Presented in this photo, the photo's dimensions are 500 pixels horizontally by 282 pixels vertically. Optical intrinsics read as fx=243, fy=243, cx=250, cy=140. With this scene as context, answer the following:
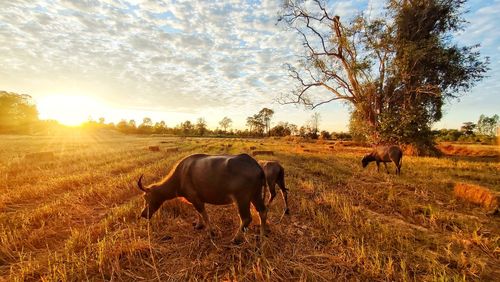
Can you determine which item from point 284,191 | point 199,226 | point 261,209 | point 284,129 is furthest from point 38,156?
point 284,129

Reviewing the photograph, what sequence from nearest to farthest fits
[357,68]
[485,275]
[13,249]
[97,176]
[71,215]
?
[485,275], [13,249], [71,215], [97,176], [357,68]

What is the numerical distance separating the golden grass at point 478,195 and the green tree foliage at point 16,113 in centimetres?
8735

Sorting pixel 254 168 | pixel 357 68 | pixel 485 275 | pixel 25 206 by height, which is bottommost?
pixel 25 206

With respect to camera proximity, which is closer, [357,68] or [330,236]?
[330,236]

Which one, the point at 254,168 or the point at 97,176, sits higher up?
the point at 254,168

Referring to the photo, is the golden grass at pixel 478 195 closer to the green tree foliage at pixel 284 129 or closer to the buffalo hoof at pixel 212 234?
the buffalo hoof at pixel 212 234

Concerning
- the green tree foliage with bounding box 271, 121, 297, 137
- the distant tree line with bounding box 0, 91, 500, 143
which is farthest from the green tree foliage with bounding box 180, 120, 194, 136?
the green tree foliage with bounding box 271, 121, 297, 137

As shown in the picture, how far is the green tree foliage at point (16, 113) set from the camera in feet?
217

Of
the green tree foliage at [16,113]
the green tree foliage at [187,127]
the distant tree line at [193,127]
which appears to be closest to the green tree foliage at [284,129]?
the distant tree line at [193,127]

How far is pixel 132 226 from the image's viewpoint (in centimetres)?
567

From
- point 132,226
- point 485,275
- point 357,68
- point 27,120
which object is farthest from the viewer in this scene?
point 27,120

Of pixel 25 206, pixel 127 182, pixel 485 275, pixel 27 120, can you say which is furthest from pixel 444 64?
pixel 27 120

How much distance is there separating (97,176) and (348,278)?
11.7 m

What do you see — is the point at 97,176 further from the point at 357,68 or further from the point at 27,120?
the point at 27,120
